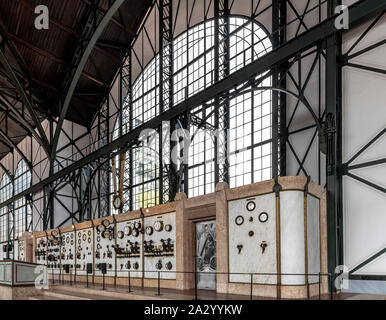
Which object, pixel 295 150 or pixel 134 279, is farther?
pixel 134 279

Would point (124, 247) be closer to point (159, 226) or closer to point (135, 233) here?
point (135, 233)

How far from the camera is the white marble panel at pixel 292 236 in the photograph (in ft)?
37.7

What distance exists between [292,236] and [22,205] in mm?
41489

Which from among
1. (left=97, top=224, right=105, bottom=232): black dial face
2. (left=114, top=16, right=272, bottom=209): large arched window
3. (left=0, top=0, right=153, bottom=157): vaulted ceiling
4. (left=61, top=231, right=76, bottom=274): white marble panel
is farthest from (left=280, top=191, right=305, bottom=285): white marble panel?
(left=61, top=231, right=76, bottom=274): white marble panel

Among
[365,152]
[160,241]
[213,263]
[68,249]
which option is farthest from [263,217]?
[68,249]

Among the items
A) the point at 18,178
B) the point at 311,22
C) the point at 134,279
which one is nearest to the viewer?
the point at 311,22

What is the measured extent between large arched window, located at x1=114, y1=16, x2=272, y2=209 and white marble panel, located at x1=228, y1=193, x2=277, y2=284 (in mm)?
4681

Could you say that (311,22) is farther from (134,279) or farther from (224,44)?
(134,279)

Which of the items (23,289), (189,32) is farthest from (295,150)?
(23,289)

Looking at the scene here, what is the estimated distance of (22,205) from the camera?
45781 millimetres

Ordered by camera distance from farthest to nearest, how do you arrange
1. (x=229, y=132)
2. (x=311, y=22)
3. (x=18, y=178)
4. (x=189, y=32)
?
(x=18, y=178) < (x=189, y=32) < (x=229, y=132) < (x=311, y=22)

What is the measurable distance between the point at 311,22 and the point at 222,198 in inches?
342

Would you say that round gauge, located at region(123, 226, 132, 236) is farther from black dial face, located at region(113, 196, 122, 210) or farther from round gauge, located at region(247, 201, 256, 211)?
round gauge, located at region(247, 201, 256, 211)

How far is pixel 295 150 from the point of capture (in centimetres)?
1666
